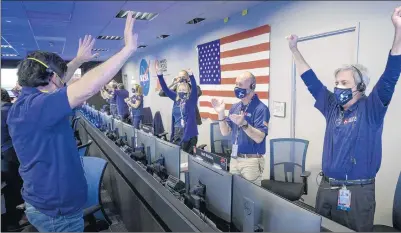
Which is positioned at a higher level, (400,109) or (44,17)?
(44,17)

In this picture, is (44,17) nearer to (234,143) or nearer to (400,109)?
(234,143)

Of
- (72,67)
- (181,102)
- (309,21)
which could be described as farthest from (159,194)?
(309,21)

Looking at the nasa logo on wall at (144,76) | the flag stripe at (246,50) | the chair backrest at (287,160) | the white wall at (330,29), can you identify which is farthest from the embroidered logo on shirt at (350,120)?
the nasa logo on wall at (144,76)

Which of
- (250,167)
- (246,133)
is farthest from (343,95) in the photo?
(250,167)

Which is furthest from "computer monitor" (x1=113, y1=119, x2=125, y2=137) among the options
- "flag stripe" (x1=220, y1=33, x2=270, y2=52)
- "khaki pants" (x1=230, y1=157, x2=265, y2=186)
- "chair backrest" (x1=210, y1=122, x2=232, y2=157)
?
"flag stripe" (x1=220, y1=33, x2=270, y2=52)

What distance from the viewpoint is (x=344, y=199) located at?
166 cm

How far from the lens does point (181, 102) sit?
3740 millimetres

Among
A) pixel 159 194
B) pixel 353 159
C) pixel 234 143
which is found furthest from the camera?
pixel 234 143

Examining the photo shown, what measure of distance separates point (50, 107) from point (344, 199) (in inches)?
66.0

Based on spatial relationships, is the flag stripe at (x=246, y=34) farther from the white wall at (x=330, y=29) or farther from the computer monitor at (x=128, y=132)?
the computer monitor at (x=128, y=132)

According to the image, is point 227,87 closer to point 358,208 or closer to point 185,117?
point 185,117

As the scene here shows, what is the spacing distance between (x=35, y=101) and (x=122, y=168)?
120 cm

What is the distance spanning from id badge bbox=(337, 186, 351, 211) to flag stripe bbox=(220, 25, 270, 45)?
299 centimetres

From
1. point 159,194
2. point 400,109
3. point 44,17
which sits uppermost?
point 44,17
